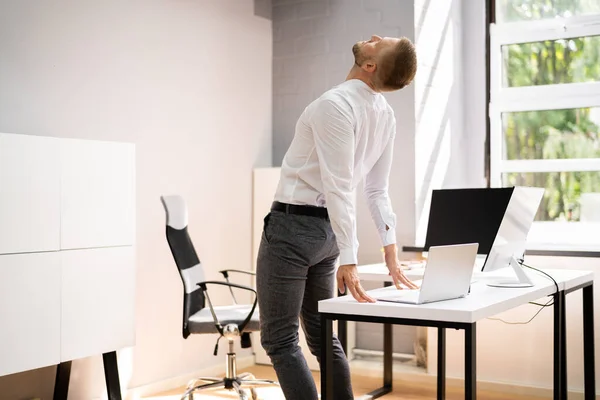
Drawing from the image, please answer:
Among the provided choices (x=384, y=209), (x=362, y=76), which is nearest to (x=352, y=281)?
(x=384, y=209)

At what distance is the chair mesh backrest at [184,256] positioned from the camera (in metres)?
3.87

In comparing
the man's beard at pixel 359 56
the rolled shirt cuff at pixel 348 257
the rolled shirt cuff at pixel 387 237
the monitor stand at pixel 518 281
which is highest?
the man's beard at pixel 359 56

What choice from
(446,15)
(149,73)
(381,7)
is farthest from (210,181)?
(446,15)

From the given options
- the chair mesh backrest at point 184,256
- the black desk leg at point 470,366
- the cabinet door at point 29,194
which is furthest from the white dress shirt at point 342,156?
the chair mesh backrest at point 184,256

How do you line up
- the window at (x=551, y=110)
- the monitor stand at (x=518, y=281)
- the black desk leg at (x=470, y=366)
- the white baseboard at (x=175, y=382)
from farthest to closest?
the window at (x=551, y=110) → the white baseboard at (x=175, y=382) → the monitor stand at (x=518, y=281) → the black desk leg at (x=470, y=366)

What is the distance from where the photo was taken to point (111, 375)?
3.72 m

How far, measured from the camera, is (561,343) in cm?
327

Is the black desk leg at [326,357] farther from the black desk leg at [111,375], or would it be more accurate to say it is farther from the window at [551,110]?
the window at [551,110]

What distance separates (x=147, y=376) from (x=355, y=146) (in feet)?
7.60

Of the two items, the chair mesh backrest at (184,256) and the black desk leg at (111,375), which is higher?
the chair mesh backrest at (184,256)

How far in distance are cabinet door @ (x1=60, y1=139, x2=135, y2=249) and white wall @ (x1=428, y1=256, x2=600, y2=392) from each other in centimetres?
198

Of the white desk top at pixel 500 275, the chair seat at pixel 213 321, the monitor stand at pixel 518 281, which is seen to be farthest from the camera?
the chair seat at pixel 213 321

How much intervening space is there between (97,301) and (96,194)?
0.49 m

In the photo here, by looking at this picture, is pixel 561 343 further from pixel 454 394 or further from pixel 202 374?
pixel 202 374
